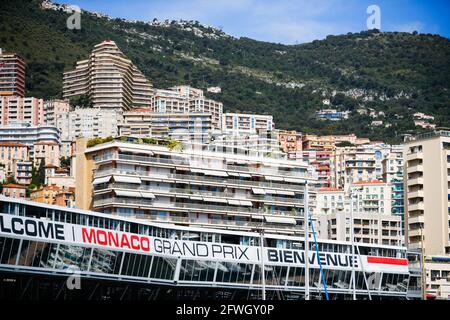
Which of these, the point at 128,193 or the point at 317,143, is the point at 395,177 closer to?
the point at 317,143

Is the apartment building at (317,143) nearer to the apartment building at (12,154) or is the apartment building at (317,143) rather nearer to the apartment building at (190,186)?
the apartment building at (12,154)

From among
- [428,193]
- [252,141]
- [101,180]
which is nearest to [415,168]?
[428,193]

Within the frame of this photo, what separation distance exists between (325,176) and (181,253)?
367ft

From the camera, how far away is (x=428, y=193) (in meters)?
90.4

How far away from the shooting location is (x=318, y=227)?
104188 millimetres

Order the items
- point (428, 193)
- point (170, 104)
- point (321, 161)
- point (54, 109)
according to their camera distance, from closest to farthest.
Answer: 1. point (428, 193)
2. point (321, 161)
3. point (54, 109)
4. point (170, 104)

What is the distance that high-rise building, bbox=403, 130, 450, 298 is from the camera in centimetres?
8900

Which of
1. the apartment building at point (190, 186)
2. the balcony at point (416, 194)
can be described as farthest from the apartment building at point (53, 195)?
the balcony at point (416, 194)

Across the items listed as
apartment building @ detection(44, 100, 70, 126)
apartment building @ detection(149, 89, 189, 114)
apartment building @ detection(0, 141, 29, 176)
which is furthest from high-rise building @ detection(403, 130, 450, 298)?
apartment building @ detection(149, 89, 189, 114)

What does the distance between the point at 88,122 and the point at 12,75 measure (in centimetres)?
2959

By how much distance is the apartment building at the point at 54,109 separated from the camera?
183m

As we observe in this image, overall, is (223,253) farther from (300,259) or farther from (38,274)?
(38,274)

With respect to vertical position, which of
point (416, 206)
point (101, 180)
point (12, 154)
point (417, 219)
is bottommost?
point (417, 219)

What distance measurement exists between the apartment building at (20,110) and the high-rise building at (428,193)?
109m
